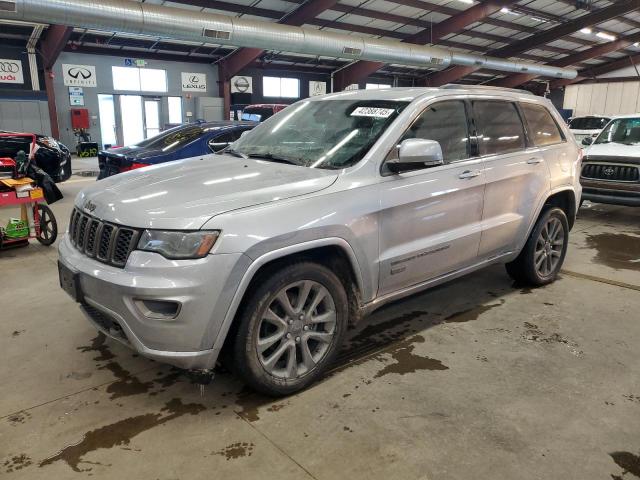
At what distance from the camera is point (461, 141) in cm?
338

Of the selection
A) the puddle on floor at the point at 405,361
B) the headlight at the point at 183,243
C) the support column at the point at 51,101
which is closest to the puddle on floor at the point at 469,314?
the puddle on floor at the point at 405,361

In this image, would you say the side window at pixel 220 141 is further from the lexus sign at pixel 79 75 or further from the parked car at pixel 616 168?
the lexus sign at pixel 79 75

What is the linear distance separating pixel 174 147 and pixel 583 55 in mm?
26463

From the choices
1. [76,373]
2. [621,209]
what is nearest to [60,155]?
A: [76,373]

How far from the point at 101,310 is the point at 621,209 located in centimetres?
884

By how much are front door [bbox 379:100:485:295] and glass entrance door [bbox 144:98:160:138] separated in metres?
18.4

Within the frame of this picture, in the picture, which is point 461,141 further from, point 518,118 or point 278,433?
point 278,433

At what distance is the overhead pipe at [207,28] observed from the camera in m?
9.62

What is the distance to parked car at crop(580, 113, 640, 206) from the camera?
6.80 metres

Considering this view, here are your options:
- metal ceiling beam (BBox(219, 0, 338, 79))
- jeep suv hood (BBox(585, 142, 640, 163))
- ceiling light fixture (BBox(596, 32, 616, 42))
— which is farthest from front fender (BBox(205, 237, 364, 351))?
ceiling light fixture (BBox(596, 32, 616, 42))

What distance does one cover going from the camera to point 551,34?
20766 mm

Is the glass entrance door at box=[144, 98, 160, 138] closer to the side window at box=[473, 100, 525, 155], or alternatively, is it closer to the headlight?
the side window at box=[473, 100, 525, 155]

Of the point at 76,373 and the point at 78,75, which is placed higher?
the point at 78,75

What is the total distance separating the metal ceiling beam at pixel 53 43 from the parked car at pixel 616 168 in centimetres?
1457
